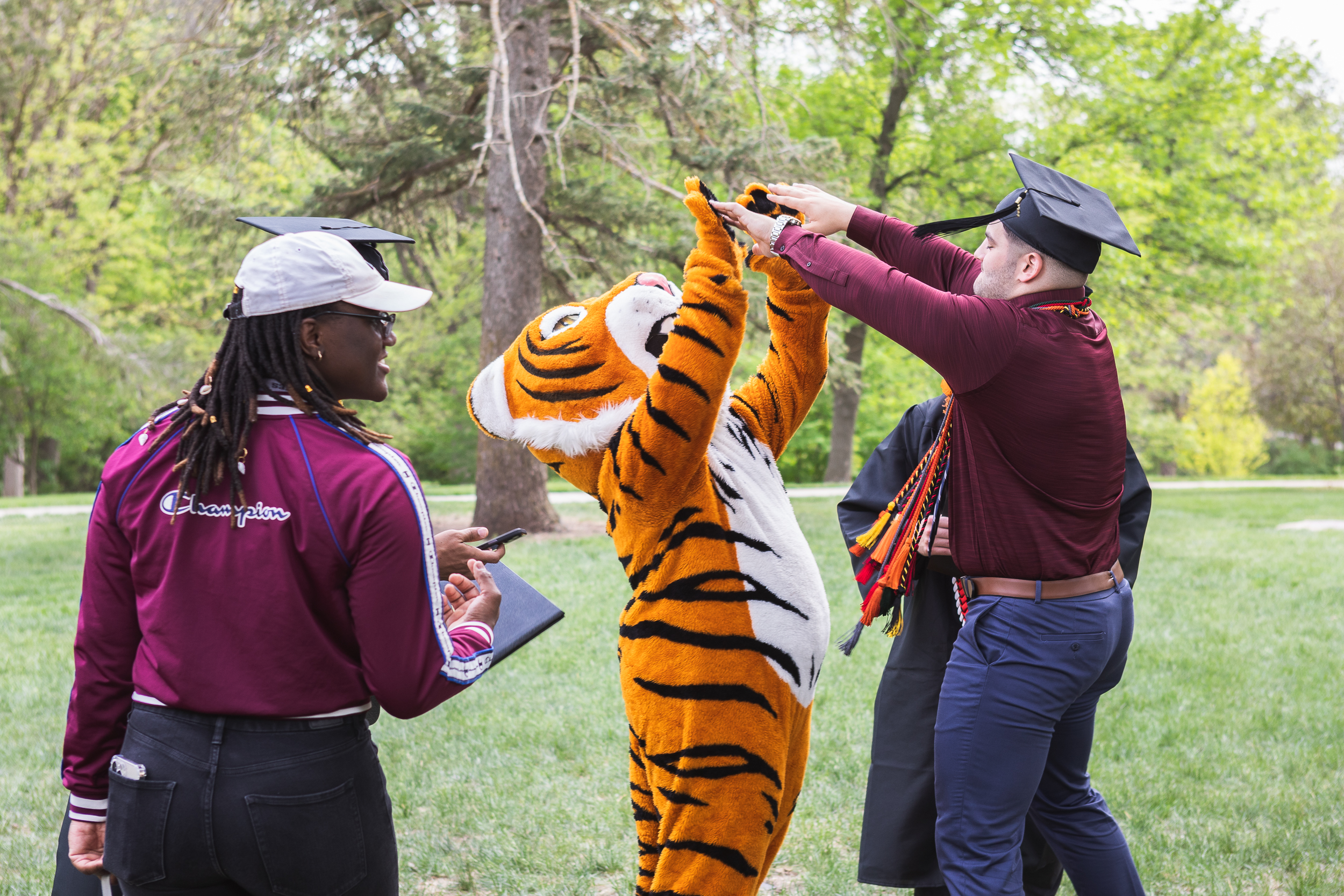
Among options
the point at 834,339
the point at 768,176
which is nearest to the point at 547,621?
the point at 768,176

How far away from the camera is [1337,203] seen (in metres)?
28.2

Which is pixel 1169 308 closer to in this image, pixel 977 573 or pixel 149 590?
pixel 977 573

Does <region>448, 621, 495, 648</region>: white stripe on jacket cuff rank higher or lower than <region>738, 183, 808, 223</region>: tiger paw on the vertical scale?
lower

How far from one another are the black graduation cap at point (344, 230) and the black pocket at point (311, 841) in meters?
1.02

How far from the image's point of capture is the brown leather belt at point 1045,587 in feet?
7.98

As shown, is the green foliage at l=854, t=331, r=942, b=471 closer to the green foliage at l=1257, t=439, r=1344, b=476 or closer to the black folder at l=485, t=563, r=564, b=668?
the green foliage at l=1257, t=439, r=1344, b=476

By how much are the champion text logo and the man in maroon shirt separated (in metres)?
1.18

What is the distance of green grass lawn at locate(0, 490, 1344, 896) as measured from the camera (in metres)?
3.73

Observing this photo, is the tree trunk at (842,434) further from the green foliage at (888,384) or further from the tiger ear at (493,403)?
the tiger ear at (493,403)

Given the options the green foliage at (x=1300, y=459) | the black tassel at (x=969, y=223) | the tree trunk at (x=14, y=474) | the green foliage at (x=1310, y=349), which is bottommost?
the tree trunk at (x=14, y=474)

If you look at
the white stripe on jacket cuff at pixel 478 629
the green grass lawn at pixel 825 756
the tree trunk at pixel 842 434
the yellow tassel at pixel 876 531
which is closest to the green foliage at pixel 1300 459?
the tree trunk at pixel 842 434

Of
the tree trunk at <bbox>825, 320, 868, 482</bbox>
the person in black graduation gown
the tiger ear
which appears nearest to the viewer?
the tiger ear

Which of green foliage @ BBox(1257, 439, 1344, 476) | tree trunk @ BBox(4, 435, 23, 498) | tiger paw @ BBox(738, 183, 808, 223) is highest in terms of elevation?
tiger paw @ BBox(738, 183, 808, 223)

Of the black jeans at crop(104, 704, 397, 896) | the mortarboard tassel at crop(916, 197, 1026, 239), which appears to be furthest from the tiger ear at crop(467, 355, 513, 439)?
the mortarboard tassel at crop(916, 197, 1026, 239)
